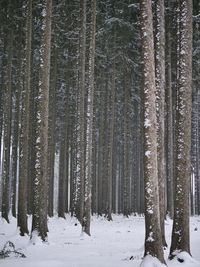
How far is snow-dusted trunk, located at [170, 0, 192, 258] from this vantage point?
29.1 ft

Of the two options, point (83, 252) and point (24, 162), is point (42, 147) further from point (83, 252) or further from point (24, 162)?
point (83, 252)

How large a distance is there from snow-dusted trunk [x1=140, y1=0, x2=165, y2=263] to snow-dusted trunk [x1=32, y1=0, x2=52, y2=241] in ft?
16.2

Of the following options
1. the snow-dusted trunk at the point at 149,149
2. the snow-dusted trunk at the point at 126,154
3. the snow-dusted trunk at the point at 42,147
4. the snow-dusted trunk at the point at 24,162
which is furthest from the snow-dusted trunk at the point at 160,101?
the snow-dusted trunk at the point at 126,154

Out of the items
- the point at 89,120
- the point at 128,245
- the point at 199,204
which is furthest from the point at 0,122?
the point at 199,204

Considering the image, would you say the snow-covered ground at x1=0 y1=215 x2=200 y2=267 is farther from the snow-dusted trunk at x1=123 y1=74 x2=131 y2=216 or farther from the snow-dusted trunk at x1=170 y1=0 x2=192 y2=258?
the snow-dusted trunk at x1=123 y1=74 x2=131 y2=216

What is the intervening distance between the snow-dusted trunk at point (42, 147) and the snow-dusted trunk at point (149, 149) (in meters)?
4.92

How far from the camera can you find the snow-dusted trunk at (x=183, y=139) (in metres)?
8.87

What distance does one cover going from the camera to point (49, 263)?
8188mm

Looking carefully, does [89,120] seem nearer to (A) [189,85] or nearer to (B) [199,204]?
(A) [189,85]

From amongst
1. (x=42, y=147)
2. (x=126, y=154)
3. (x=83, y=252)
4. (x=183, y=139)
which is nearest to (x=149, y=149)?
(x=183, y=139)

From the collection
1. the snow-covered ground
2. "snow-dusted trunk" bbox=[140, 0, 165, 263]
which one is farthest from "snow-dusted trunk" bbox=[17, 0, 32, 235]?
"snow-dusted trunk" bbox=[140, 0, 165, 263]

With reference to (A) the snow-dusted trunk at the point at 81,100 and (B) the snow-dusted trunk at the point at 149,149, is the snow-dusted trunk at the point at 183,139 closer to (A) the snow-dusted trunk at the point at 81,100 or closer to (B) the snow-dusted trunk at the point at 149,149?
(B) the snow-dusted trunk at the point at 149,149

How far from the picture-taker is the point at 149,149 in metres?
8.13

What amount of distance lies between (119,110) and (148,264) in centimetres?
2821
